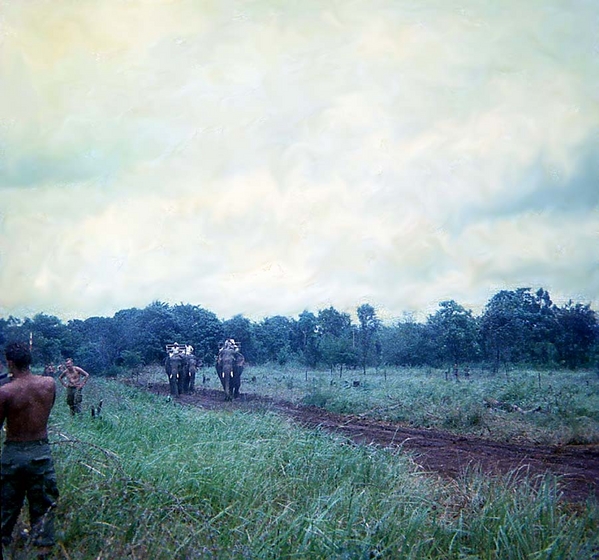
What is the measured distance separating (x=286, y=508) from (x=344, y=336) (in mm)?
31420

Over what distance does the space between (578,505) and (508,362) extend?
2003cm

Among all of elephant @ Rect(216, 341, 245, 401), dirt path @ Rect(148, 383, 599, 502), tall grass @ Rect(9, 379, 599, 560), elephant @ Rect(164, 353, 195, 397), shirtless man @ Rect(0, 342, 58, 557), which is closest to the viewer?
shirtless man @ Rect(0, 342, 58, 557)

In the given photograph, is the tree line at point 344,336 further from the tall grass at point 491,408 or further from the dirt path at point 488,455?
the dirt path at point 488,455

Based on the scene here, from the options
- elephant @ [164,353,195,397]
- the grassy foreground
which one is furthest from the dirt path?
elephant @ [164,353,195,397]

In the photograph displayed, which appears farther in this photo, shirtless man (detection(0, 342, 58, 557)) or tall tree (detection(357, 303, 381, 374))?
tall tree (detection(357, 303, 381, 374))

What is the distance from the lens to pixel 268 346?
36500mm

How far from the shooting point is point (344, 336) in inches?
1431

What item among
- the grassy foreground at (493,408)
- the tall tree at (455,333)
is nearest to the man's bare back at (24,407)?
the grassy foreground at (493,408)

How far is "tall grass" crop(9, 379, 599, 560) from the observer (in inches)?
178

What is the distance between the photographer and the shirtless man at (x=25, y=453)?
441 centimetres

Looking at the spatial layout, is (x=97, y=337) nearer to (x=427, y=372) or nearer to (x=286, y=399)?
(x=286, y=399)

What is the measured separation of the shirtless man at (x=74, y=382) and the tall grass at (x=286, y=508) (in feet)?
17.8

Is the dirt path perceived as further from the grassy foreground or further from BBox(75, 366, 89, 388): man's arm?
BBox(75, 366, 89, 388): man's arm

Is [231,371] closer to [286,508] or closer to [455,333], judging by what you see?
[455,333]
